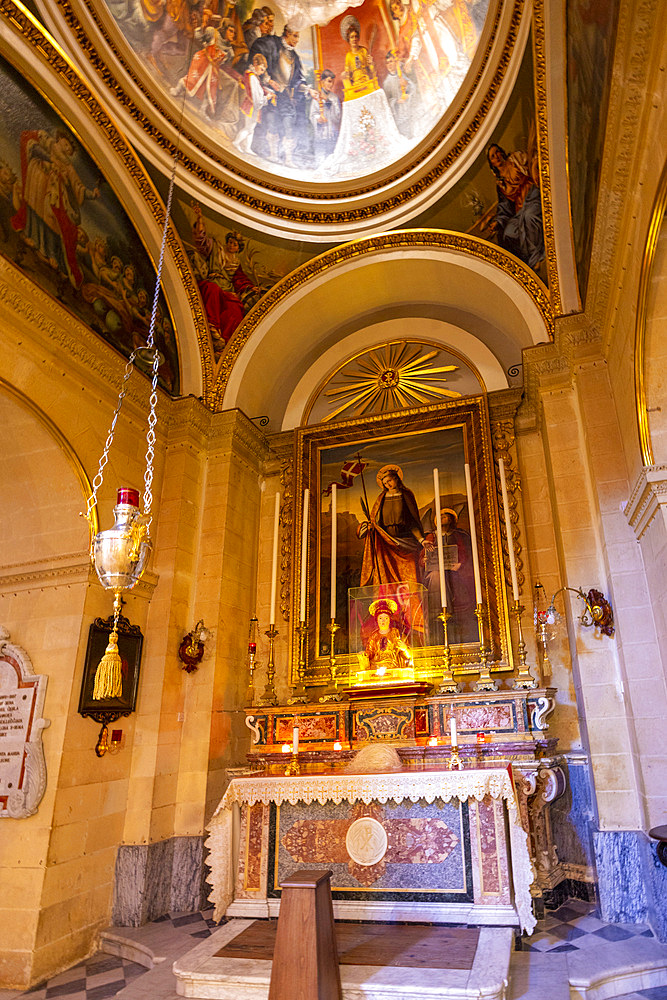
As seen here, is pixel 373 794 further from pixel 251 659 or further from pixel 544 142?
pixel 544 142

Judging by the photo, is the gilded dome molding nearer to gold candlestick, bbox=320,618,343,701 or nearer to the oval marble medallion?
gold candlestick, bbox=320,618,343,701

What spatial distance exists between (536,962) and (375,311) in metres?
7.91

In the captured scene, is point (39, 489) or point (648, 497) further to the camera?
point (39, 489)

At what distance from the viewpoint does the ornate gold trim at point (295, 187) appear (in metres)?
6.54

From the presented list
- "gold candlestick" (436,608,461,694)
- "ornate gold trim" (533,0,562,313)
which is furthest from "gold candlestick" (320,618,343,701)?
"ornate gold trim" (533,0,562,313)

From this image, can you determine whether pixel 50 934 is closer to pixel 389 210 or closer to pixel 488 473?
pixel 488 473

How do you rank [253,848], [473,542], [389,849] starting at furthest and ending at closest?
[473,542] → [253,848] → [389,849]

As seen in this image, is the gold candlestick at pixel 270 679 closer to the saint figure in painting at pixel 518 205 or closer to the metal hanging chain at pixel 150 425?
the metal hanging chain at pixel 150 425

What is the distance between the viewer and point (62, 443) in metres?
6.61

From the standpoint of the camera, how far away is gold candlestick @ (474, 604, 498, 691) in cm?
658

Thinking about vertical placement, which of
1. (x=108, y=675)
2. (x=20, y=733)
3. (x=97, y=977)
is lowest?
(x=97, y=977)

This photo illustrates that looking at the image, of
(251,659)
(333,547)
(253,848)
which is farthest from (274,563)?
(253,848)

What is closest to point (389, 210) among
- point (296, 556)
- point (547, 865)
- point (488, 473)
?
point (488, 473)

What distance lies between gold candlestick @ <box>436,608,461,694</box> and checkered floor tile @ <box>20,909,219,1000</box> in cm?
301
